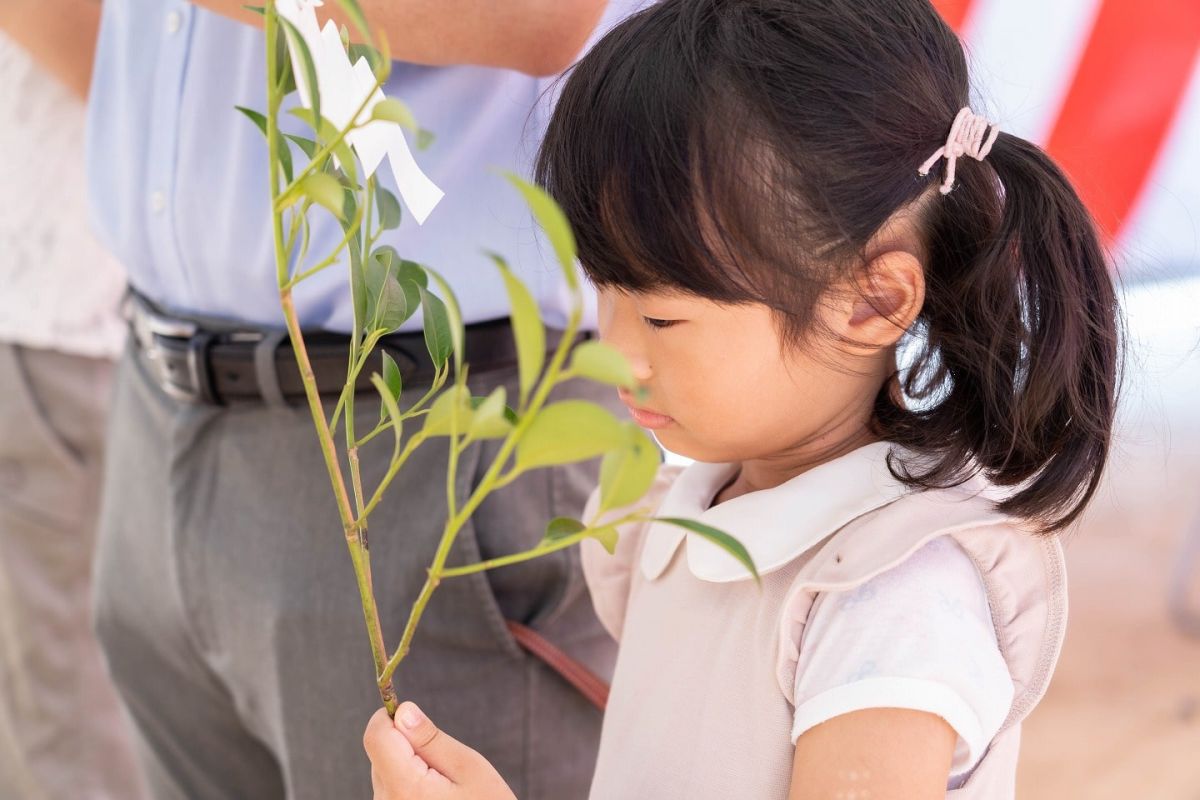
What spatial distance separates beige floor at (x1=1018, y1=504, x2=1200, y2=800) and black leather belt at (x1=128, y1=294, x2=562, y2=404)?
1.44 m

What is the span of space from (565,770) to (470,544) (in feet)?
0.77

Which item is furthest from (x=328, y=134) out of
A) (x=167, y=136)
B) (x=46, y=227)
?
(x=46, y=227)

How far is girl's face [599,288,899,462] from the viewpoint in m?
0.63

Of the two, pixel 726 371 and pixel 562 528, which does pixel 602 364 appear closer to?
pixel 562 528

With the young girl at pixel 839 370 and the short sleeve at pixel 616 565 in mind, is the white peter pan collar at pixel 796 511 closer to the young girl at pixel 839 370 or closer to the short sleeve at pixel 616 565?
the young girl at pixel 839 370

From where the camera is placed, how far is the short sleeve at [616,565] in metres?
0.83

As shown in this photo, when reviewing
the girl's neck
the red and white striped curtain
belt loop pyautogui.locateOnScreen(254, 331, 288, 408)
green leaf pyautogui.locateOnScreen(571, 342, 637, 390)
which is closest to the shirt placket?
belt loop pyautogui.locateOnScreen(254, 331, 288, 408)

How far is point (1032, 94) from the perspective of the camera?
4.75 feet

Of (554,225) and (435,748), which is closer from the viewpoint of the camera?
(554,225)

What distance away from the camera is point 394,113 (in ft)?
1.21

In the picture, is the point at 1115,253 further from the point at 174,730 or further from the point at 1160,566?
the point at 1160,566

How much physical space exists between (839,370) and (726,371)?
8 centimetres

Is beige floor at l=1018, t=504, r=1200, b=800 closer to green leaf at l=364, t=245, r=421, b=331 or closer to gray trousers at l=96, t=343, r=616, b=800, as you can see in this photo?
gray trousers at l=96, t=343, r=616, b=800

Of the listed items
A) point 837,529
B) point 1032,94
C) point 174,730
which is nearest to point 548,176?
point 837,529
